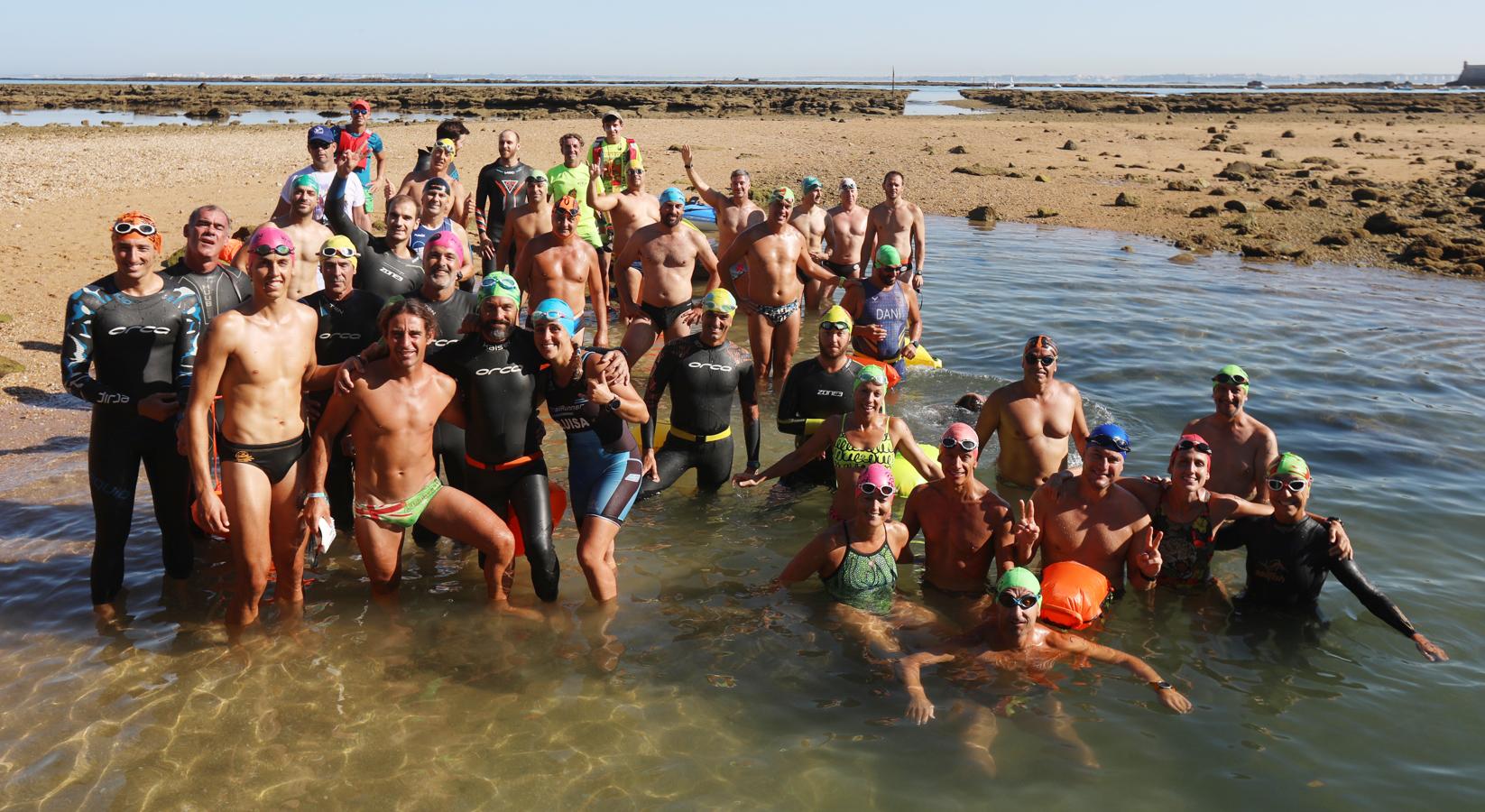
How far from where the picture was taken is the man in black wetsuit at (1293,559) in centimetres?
587

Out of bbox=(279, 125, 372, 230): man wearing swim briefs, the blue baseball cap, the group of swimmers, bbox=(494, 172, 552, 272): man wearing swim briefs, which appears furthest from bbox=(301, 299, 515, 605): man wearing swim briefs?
bbox=(494, 172, 552, 272): man wearing swim briefs

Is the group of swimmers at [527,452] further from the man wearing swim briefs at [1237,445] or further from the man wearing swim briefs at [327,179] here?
the man wearing swim briefs at [327,179]

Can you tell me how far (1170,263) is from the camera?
17891 millimetres

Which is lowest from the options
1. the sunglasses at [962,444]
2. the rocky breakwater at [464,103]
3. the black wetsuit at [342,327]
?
the sunglasses at [962,444]

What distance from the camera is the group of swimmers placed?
542 cm

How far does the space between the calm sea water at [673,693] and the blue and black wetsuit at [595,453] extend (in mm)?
671

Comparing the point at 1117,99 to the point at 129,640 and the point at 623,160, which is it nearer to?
the point at 623,160

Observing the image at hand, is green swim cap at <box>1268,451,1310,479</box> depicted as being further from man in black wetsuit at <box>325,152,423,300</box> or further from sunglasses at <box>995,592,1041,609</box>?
man in black wetsuit at <box>325,152,423,300</box>

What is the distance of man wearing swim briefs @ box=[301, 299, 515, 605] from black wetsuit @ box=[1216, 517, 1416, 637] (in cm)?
419

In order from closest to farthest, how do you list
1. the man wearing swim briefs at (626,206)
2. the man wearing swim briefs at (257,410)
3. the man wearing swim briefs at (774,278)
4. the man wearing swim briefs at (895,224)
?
1. the man wearing swim briefs at (257,410)
2. the man wearing swim briefs at (774,278)
3. the man wearing swim briefs at (626,206)
4. the man wearing swim briefs at (895,224)

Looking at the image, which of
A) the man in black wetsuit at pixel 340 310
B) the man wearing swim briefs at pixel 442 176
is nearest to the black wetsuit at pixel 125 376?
the man in black wetsuit at pixel 340 310

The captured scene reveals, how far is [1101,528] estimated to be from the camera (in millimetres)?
6137

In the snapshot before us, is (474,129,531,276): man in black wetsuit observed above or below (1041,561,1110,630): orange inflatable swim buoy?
above

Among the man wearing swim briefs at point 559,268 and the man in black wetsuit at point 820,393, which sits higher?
the man wearing swim briefs at point 559,268
